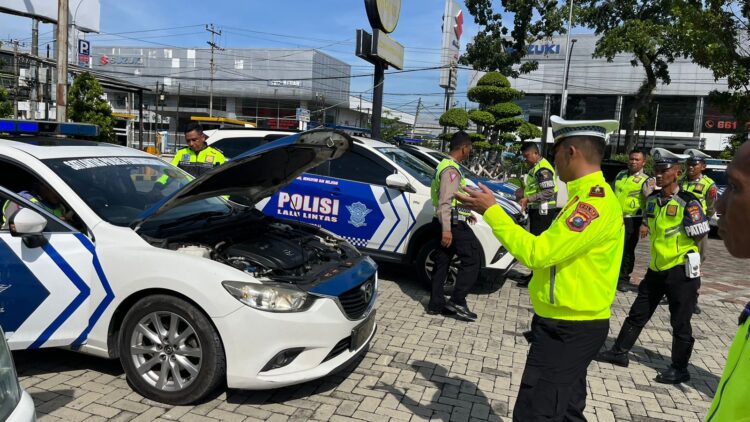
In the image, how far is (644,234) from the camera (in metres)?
6.01

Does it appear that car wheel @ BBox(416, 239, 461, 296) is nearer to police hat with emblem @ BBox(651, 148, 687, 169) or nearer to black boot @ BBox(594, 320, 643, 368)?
black boot @ BBox(594, 320, 643, 368)

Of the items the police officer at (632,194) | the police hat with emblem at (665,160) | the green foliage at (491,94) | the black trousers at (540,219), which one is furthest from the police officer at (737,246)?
the green foliage at (491,94)

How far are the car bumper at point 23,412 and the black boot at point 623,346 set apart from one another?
4.23 m

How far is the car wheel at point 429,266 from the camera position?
6086 millimetres

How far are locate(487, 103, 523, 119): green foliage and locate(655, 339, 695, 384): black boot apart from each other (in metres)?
17.4

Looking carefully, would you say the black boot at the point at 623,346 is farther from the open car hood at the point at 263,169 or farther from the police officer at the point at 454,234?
the open car hood at the point at 263,169

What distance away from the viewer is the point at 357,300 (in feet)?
11.7

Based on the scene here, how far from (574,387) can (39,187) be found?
147 inches

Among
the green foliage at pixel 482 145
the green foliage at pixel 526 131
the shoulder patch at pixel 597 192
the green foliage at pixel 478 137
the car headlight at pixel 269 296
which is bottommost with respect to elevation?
the car headlight at pixel 269 296

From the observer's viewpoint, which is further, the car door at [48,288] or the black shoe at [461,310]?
the black shoe at [461,310]

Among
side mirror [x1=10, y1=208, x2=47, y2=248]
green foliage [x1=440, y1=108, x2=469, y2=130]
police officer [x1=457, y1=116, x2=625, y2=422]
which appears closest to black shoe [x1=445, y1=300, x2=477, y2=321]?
police officer [x1=457, y1=116, x2=625, y2=422]

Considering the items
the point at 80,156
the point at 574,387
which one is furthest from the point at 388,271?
the point at 574,387

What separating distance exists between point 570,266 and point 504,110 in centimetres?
1911

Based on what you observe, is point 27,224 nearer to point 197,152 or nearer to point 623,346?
point 197,152
